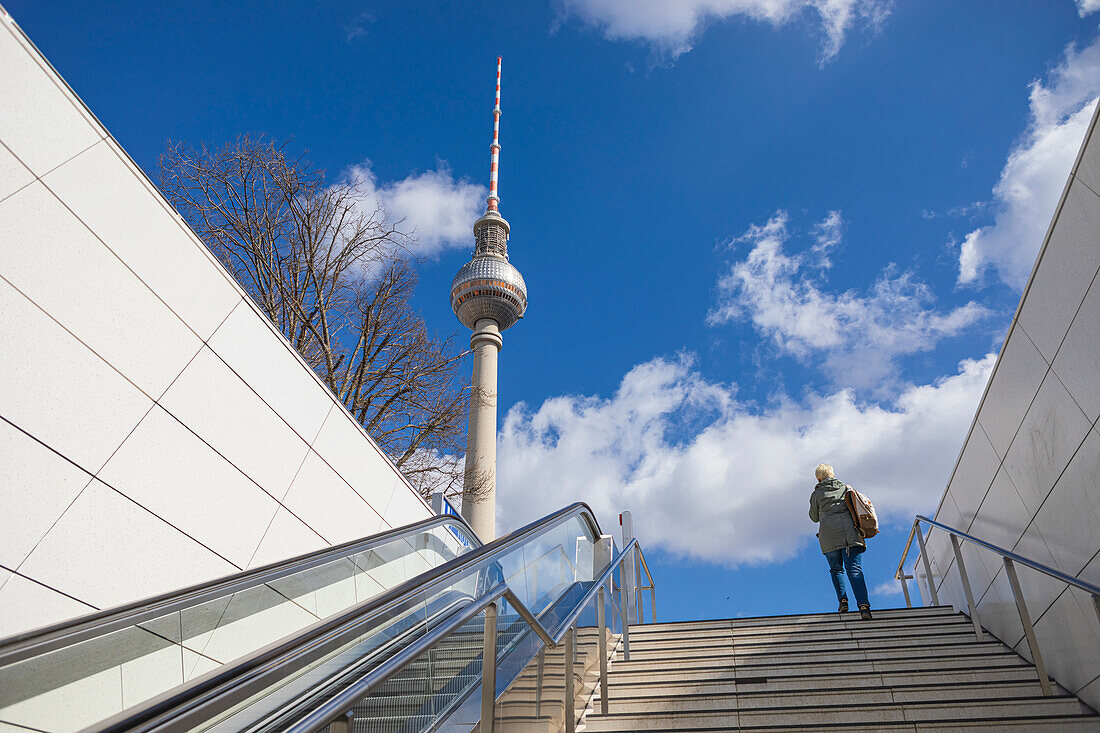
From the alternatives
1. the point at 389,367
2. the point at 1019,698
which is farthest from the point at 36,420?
the point at 389,367

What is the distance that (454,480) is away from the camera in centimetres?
1559

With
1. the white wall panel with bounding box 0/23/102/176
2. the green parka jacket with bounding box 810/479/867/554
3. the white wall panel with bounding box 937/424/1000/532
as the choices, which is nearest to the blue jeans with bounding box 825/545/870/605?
the green parka jacket with bounding box 810/479/867/554

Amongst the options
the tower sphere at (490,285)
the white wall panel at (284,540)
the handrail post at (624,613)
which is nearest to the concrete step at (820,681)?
the handrail post at (624,613)

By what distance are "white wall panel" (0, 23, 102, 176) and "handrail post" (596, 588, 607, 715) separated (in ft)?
14.1

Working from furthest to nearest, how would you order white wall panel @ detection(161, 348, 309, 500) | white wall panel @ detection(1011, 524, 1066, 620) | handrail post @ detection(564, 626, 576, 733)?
white wall panel @ detection(161, 348, 309, 500) < white wall panel @ detection(1011, 524, 1066, 620) < handrail post @ detection(564, 626, 576, 733)

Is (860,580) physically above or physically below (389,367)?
below

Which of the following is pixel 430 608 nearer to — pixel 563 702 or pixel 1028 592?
pixel 563 702

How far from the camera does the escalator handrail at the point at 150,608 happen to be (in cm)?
273

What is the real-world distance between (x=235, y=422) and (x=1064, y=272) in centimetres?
550

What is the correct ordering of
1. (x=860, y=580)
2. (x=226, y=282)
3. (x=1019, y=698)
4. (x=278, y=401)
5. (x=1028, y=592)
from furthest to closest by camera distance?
(x=860, y=580)
(x=278, y=401)
(x=226, y=282)
(x=1028, y=592)
(x=1019, y=698)

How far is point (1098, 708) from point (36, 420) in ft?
19.6

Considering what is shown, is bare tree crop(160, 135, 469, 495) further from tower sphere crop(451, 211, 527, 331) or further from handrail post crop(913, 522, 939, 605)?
tower sphere crop(451, 211, 527, 331)

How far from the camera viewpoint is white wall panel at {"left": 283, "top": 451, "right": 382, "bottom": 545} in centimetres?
642

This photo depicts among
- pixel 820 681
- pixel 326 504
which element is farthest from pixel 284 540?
pixel 820 681
